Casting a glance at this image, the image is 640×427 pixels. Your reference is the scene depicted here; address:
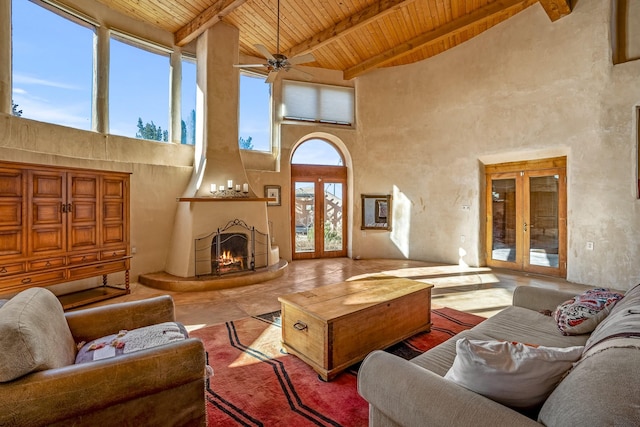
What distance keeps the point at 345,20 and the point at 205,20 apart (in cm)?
262

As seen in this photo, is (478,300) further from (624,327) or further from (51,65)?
(51,65)

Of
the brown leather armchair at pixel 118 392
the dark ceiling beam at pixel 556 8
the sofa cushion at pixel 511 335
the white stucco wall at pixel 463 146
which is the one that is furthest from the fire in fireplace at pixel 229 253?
the dark ceiling beam at pixel 556 8

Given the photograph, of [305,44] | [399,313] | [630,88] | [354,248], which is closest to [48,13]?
[305,44]

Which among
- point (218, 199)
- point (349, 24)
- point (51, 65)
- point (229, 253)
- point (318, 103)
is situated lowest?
point (229, 253)

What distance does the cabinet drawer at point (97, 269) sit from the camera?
432 centimetres

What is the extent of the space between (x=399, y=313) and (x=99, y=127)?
5.65 meters

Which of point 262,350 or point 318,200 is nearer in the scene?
point 262,350

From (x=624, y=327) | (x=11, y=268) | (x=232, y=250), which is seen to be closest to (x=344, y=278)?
(x=232, y=250)

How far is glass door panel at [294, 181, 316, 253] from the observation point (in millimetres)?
8195

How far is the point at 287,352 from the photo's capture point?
116 inches

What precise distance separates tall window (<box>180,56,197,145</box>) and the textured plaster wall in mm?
4038

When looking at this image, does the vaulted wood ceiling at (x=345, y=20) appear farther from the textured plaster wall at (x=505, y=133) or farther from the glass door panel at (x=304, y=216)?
the glass door panel at (x=304, y=216)

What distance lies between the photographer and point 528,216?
20.9 ft

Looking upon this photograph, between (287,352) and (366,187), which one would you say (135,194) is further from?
(366,187)
